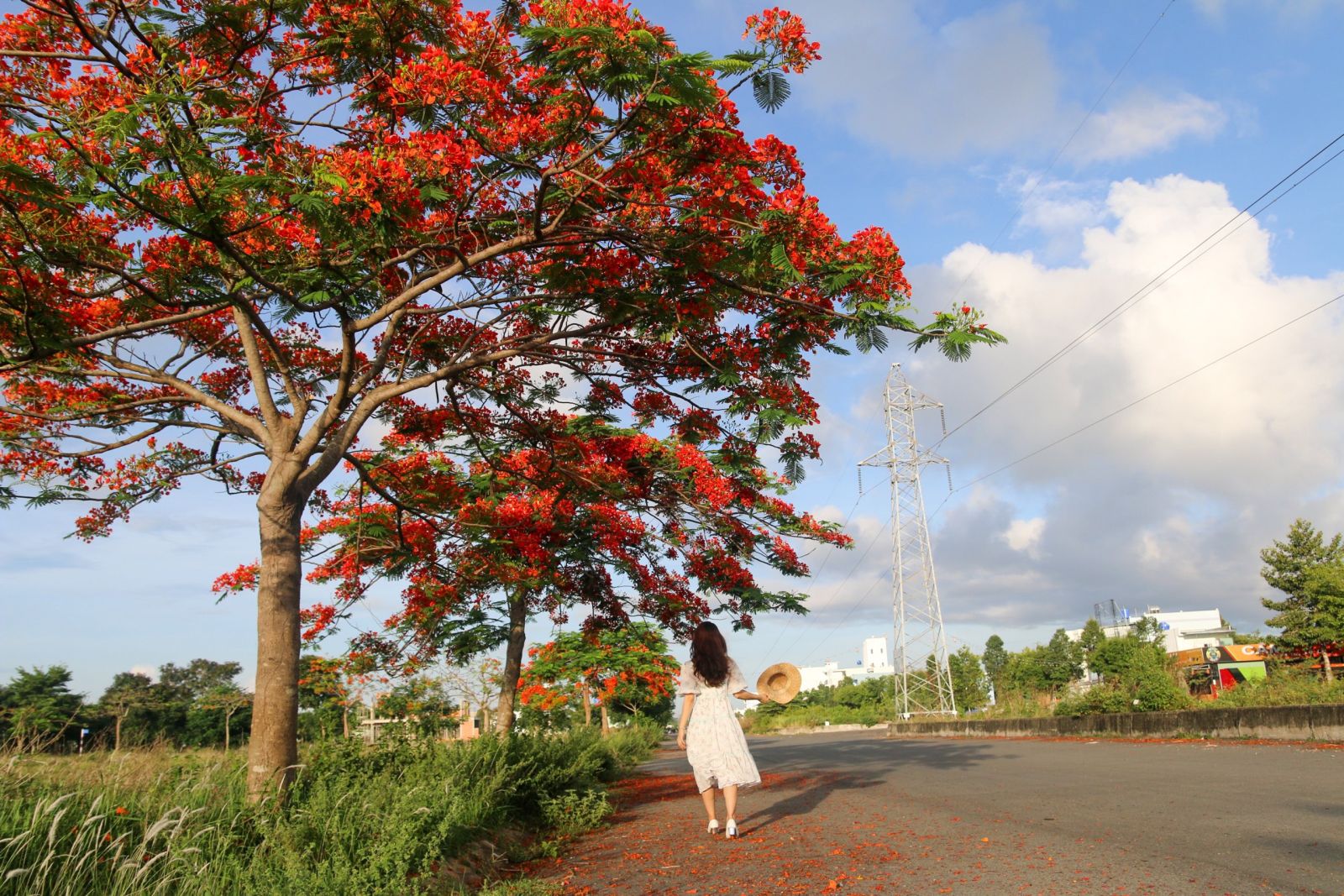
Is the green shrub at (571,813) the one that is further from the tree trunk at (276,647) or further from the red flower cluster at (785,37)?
the red flower cluster at (785,37)

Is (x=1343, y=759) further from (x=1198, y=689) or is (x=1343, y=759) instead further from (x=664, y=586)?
(x=1198, y=689)

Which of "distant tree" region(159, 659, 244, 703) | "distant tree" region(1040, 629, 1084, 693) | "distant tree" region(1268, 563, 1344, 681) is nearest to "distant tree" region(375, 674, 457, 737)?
"distant tree" region(1268, 563, 1344, 681)

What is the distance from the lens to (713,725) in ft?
22.9

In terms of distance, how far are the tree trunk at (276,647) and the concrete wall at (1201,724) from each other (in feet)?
44.5

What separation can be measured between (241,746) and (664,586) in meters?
5.22

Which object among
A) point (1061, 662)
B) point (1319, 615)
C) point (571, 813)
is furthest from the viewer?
point (1061, 662)

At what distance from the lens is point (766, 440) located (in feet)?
24.7

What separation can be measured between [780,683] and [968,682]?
6335 cm

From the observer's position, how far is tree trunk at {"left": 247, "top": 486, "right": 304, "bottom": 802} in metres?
5.92

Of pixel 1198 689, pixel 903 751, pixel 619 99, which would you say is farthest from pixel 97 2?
pixel 1198 689

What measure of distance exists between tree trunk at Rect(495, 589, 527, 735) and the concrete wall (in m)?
11.7

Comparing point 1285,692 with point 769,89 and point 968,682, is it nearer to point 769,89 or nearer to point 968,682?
point 769,89

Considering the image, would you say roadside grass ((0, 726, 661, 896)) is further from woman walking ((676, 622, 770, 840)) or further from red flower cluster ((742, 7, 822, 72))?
red flower cluster ((742, 7, 822, 72))

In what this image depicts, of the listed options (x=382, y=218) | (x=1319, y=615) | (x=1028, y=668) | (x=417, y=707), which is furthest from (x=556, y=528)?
(x=1028, y=668)
